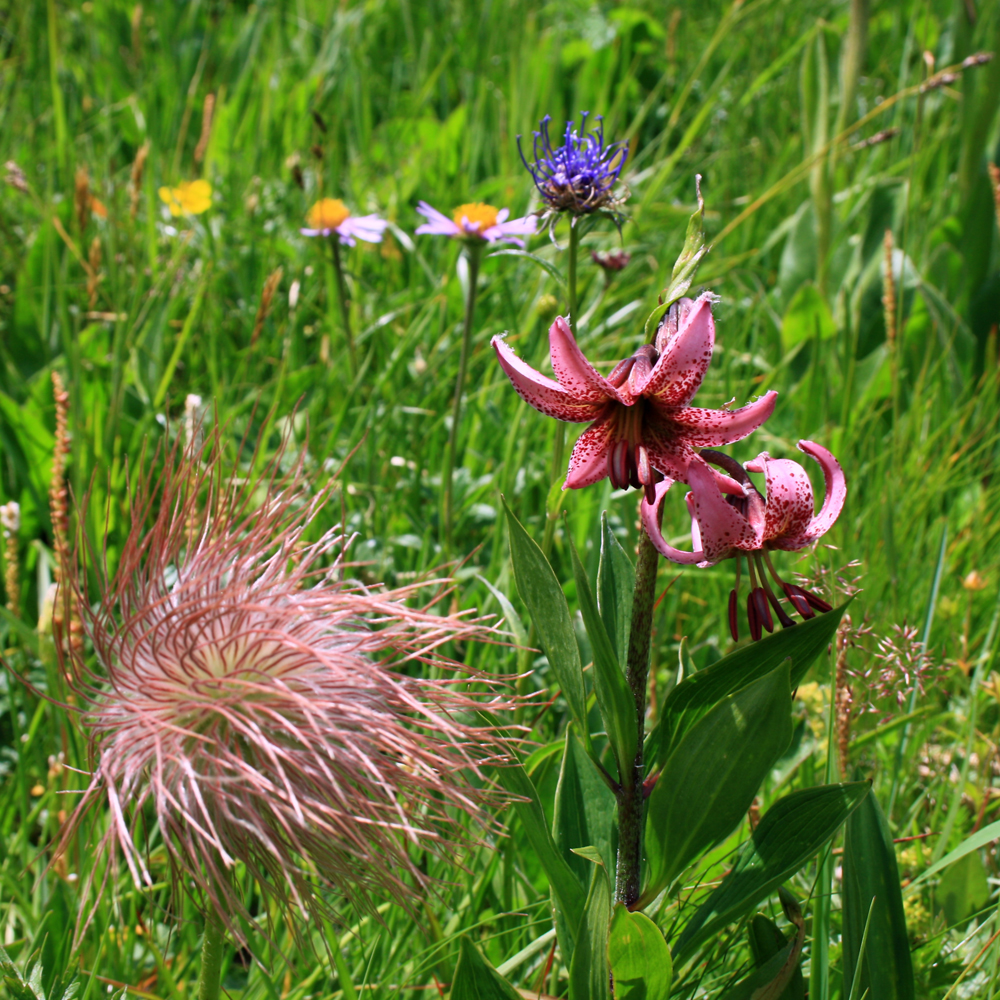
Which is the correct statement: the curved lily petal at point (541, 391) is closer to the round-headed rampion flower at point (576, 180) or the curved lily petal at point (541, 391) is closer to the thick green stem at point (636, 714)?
the thick green stem at point (636, 714)

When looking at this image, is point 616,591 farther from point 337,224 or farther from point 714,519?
point 337,224

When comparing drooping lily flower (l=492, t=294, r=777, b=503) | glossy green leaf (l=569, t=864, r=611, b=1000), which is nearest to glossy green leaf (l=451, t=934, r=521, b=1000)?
glossy green leaf (l=569, t=864, r=611, b=1000)

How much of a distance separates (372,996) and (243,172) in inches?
129

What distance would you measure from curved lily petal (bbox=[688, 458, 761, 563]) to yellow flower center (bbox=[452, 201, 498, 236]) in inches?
49.0

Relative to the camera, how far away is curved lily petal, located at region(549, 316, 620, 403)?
37.4 inches

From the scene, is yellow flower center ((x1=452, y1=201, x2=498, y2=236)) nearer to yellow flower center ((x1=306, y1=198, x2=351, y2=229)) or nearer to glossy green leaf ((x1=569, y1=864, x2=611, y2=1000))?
yellow flower center ((x1=306, y1=198, x2=351, y2=229))

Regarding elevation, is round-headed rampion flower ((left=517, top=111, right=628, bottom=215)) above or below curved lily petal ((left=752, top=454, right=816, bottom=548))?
above

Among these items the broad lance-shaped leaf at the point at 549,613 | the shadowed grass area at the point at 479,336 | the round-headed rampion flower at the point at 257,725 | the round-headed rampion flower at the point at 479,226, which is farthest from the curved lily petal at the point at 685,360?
the round-headed rampion flower at the point at 479,226

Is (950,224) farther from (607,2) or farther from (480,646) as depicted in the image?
(607,2)

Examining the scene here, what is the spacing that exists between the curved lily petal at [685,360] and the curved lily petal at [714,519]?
0.08 meters

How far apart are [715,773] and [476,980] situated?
Answer: 35 cm

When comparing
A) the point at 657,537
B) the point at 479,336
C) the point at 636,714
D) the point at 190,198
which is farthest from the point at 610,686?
the point at 190,198

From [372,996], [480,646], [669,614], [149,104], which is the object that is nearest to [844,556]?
[669,614]

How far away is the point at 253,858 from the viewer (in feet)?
3.35
